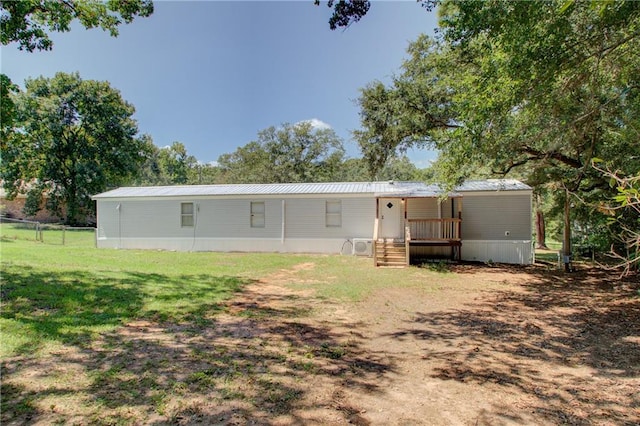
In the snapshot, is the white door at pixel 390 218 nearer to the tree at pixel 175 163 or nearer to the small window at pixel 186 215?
the small window at pixel 186 215

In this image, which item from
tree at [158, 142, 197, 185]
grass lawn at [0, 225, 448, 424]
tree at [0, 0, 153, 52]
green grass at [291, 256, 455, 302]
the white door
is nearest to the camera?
grass lawn at [0, 225, 448, 424]

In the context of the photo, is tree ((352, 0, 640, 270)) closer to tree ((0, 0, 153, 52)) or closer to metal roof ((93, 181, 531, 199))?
metal roof ((93, 181, 531, 199))

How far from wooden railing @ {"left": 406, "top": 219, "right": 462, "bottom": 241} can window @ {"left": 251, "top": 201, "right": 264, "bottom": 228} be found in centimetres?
645

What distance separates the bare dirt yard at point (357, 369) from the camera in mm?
2662

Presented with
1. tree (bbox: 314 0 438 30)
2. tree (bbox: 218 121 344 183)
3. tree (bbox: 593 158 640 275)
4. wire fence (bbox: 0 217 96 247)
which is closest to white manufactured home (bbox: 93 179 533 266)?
wire fence (bbox: 0 217 96 247)

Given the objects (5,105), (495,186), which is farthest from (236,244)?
(495,186)

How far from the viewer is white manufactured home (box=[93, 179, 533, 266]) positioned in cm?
1247

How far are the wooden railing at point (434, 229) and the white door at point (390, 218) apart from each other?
26.3 inches

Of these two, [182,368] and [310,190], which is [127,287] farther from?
[310,190]

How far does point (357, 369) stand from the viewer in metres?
3.54

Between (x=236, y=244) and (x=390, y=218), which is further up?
(x=390, y=218)

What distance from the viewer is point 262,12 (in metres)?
10.0

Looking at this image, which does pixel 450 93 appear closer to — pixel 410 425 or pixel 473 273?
pixel 473 273

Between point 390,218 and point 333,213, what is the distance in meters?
2.42
